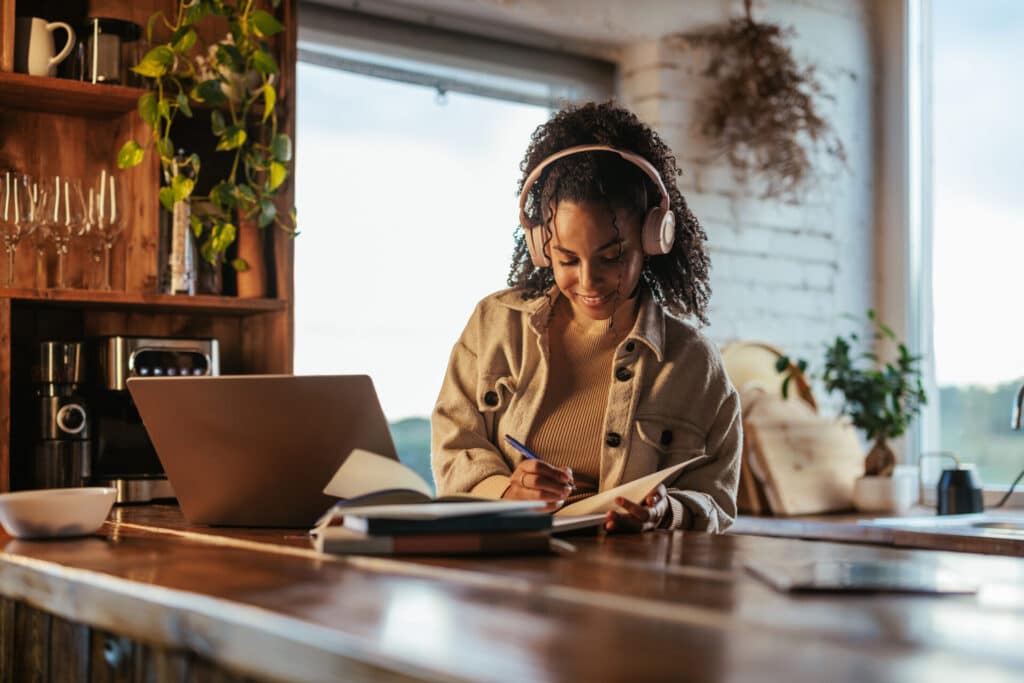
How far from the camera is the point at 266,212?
249 cm

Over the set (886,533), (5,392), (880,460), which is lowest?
(886,533)

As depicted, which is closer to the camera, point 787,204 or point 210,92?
point 210,92

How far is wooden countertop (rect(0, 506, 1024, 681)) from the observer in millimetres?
713

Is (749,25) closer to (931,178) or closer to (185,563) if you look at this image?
(931,178)

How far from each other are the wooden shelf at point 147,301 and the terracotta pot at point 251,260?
0.04 meters

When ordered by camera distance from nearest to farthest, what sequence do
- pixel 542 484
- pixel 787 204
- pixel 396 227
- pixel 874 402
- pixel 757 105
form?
pixel 542 484, pixel 396 227, pixel 874 402, pixel 757 105, pixel 787 204

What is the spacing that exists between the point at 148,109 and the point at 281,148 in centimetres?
30

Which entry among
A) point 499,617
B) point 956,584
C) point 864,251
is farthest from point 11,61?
point 864,251

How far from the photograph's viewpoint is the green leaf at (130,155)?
2365mm

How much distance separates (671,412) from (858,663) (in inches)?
46.8

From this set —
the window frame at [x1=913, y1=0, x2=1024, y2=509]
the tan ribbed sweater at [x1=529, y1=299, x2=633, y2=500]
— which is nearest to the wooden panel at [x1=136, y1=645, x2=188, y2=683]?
the tan ribbed sweater at [x1=529, y1=299, x2=633, y2=500]

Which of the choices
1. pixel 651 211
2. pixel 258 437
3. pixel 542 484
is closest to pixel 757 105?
pixel 651 211

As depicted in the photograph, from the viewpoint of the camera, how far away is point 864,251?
3941 millimetres

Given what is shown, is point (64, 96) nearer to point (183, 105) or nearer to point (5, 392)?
point (183, 105)
